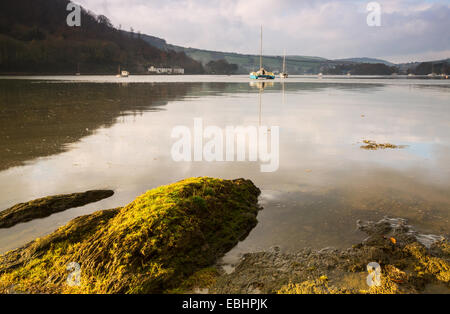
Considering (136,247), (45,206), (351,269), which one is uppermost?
(136,247)

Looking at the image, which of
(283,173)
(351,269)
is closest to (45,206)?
(351,269)

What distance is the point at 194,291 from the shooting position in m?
4.30

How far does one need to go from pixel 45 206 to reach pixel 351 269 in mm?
5864

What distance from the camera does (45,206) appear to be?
6766mm

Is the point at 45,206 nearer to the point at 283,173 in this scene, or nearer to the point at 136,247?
the point at 136,247

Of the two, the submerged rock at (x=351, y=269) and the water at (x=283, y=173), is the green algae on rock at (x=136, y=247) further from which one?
the submerged rock at (x=351, y=269)

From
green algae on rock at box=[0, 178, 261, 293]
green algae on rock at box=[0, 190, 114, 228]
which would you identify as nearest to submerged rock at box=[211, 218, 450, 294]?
green algae on rock at box=[0, 178, 261, 293]

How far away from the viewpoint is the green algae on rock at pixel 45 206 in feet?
20.6

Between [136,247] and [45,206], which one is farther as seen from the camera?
[45,206]

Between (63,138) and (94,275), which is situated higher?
(63,138)

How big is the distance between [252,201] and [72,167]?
5671 millimetres

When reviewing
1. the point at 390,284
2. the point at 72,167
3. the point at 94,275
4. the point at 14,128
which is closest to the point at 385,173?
the point at 390,284

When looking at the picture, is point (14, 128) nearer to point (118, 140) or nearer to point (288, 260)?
point (118, 140)
